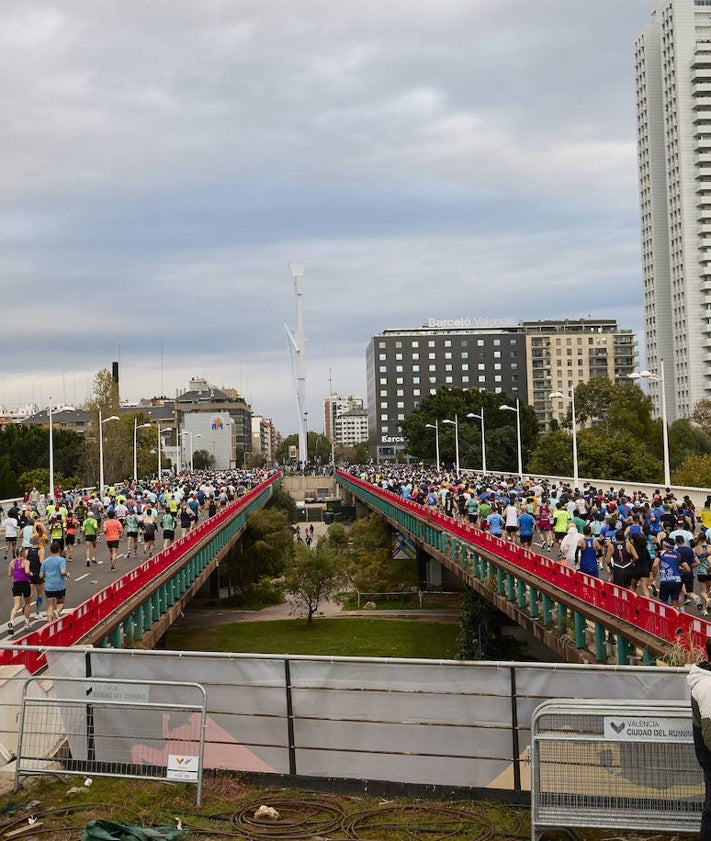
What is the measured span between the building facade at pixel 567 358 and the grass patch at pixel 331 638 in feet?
442

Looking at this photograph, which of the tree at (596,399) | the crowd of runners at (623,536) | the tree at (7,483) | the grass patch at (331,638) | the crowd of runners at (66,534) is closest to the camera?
the crowd of runners at (623,536)

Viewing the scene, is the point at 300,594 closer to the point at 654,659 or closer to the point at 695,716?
the point at 654,659

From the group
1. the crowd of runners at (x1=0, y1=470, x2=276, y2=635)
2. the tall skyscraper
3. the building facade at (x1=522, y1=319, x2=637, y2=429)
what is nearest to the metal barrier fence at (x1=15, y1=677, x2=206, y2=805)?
the crowd of runners at (x1=0, y1=470, x2=276, y2=635)

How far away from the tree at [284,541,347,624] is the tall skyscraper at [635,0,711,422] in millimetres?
96770

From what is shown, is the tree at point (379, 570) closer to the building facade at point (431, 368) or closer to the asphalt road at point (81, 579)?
the asphalt road at point (81, 579)

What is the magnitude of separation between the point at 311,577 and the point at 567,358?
138860mm

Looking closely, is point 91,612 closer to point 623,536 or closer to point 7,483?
point 623,536

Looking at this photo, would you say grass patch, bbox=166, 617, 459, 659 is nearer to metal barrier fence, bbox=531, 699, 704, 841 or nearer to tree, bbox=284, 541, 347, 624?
tree, bbox=284, 541, 347, 624

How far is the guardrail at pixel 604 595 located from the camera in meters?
13.4

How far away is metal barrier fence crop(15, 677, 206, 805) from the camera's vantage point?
29.8 feet

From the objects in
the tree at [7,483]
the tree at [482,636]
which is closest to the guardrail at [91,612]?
the tree at [482,636]

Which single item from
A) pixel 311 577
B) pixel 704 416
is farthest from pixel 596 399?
pixel 311 577

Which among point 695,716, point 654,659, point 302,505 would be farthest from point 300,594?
point 302,505

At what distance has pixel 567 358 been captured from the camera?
18000 cm
